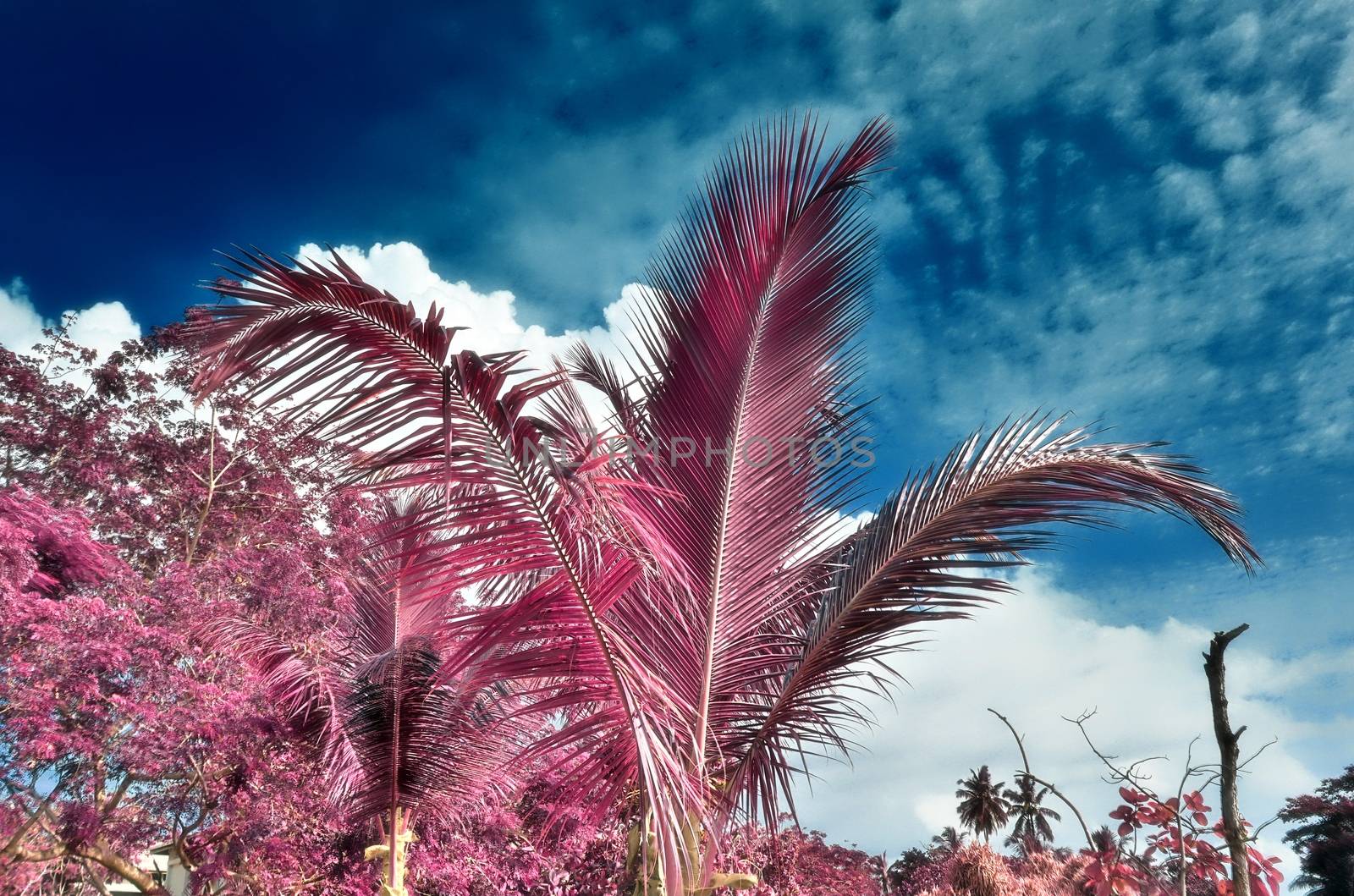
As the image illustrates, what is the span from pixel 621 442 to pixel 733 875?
1843 millimetres

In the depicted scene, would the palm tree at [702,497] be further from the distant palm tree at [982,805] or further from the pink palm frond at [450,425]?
the distant palm tree at [982,805]

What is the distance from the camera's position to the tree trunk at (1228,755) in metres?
3.62

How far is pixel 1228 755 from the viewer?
3.67 meters

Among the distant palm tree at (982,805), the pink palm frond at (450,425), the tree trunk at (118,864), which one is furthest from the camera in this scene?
the distant palm tree at (982,805)

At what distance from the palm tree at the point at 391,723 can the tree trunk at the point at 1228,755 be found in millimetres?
4948

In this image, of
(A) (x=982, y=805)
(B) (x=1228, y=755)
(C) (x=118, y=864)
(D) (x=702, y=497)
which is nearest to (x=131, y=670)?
(C) (x=118, y=864)

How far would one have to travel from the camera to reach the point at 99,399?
11.8 meters

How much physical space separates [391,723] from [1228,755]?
610 centimetres

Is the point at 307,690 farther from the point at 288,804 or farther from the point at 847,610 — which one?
the point at 847,610

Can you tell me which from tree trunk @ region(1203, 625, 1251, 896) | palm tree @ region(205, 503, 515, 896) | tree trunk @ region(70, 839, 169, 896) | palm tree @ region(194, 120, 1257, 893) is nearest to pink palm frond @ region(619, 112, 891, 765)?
palm tree @ region(194, 120, 1257, 893)

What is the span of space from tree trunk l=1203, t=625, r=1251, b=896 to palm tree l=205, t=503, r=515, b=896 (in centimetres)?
495

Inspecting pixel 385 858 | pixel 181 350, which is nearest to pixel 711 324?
pixel 385 858

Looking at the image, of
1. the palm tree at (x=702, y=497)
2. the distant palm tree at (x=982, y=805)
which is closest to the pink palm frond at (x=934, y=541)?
the palm tree at (x=702, y=497)

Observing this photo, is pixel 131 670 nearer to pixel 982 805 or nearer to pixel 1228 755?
pixel 1228 755
